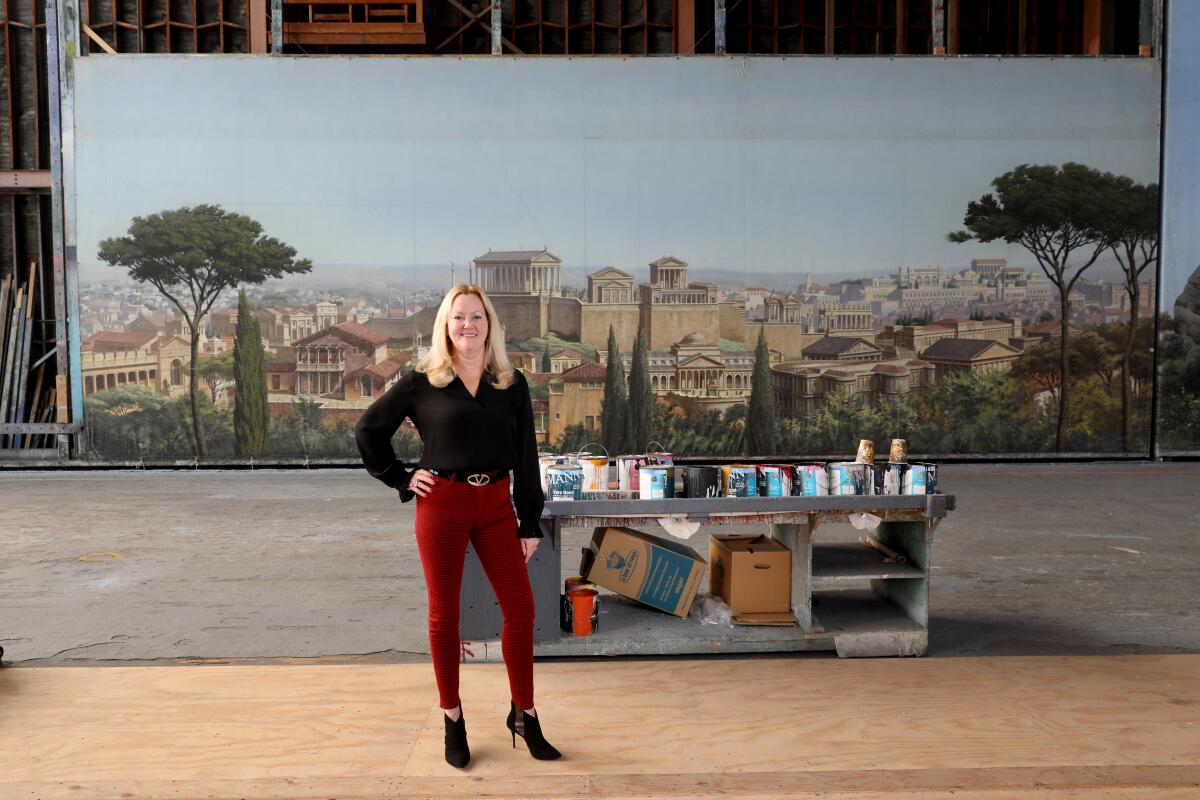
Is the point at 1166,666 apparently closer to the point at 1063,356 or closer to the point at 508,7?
the point at 1063,356

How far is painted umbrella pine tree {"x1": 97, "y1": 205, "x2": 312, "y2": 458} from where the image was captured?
11.6 metres

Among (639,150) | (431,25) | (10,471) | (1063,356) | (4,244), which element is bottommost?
(10,471)

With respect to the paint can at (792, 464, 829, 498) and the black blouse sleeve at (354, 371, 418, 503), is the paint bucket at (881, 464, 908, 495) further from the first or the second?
the black blouse sleeve at (354, 371, 418, 503)

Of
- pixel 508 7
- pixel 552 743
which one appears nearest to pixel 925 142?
pixel 508 7

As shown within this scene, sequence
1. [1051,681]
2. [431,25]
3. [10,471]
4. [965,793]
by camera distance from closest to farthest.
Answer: [965,793] → [1051,681] → [10,471] → [431,25]

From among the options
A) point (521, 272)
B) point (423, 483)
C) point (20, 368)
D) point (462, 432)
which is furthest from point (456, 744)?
point (20, 368)

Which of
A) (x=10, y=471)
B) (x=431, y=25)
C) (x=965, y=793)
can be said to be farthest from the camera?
(x=431, y=25)

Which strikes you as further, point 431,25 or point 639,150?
point 431,25

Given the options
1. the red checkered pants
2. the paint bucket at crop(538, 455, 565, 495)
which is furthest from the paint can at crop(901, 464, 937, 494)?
the red checkered pants

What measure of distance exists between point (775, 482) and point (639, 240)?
754cm

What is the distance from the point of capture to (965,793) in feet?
10.2

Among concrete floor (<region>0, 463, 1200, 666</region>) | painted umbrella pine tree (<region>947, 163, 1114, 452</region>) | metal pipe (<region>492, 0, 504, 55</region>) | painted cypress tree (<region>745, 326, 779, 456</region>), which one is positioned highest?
metal pipe (<region>492, 0, 504, 55</region>)

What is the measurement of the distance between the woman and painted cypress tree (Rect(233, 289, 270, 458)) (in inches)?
350

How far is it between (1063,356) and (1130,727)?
909cm
